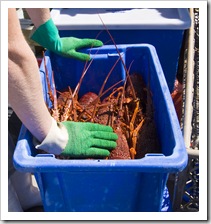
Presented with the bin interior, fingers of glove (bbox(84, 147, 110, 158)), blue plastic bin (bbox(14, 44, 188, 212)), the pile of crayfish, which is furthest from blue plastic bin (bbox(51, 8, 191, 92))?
fingers of glove (bbox(84, 147, 110, 158))

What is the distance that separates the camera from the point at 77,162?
119 cm

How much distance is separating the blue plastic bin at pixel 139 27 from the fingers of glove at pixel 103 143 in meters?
0.91

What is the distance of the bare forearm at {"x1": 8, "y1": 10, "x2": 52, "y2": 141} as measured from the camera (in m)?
1.17

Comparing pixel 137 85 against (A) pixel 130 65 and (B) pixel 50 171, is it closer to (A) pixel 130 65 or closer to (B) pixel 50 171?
(A) pixel 130 65

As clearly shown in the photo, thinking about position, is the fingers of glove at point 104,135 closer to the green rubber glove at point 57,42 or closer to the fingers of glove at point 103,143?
the fingers of glove at point 103,143

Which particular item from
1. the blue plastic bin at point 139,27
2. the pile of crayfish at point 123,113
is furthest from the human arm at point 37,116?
the blue plastic bin at point 139,27

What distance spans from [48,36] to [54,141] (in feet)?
2.28

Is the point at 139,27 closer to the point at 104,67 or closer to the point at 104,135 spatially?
the point at 104,67

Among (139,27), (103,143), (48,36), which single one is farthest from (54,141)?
(139,27)

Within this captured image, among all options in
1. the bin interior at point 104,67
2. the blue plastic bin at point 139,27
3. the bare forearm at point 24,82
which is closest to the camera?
the bare forearm at point 24,82

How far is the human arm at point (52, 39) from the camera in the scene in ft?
5.82

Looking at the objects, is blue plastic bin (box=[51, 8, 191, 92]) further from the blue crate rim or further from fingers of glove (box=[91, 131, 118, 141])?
the blue crate rim

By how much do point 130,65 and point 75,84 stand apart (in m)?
0.34

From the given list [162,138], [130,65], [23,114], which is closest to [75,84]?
[130,65]
